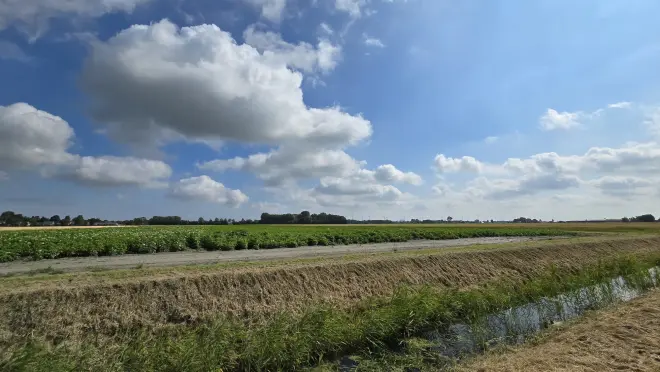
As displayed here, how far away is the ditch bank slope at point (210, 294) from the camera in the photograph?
1109cm

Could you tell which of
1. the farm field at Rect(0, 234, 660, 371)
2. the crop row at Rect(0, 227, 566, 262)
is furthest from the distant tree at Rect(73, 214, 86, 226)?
the farm field at Rect(0, 234, 660, 371)

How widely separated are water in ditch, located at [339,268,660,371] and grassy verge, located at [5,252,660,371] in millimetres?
603

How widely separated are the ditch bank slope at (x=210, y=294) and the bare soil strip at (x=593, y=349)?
715 cm

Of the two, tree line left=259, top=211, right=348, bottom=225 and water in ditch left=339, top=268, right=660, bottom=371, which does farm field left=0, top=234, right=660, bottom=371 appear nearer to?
water in ditch left=339, top=268, right=660, bottom=371

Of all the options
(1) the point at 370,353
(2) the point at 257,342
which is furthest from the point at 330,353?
(2) the point at 257,342

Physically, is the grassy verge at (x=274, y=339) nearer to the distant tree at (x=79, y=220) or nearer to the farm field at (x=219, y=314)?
the farm field at (x=219, y=314)

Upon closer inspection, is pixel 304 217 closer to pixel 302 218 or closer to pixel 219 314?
pixel 302 218

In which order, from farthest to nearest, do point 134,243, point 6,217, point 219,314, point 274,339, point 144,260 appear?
point 6,217 < point 134,243 < point 144,260 < point 219,314 < point 274,339

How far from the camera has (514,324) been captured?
14164mm

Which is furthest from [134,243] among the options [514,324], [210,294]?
[514,324]

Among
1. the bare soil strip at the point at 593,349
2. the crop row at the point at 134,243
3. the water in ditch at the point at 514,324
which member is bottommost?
the water in ditch at the point at 514,324

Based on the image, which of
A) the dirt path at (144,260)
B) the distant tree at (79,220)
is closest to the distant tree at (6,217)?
the distant tree at (79,220)

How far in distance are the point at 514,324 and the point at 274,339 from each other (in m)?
9.02

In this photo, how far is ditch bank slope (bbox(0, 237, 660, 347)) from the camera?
437 inches
